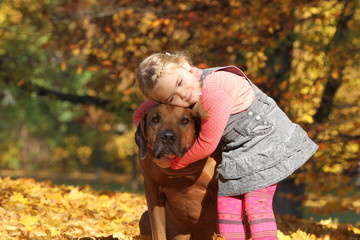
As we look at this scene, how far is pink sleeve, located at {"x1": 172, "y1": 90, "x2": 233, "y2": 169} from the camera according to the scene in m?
3.55

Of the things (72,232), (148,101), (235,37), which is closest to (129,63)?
(235,37)

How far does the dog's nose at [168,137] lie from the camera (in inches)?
139

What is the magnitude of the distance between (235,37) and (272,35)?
0.83m

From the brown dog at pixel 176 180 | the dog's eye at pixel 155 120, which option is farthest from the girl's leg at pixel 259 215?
the dog's eye at pixel 155 120

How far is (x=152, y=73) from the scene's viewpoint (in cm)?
356

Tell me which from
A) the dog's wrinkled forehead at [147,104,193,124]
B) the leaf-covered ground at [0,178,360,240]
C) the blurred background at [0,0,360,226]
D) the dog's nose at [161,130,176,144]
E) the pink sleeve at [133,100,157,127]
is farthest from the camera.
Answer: the blurred background at [0,0,360,226]

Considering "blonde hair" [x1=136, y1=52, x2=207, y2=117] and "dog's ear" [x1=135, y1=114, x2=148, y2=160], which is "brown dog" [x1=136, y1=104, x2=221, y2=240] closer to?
"dog's ear" [x1=135, y1=114, x2=148, y2=160]

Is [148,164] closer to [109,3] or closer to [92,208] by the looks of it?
[92,208]

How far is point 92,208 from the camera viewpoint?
20.7ft

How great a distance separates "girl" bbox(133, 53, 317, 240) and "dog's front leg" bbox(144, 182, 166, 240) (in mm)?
381

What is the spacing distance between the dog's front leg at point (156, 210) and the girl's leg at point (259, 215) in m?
0.61

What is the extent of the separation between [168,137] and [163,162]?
0.19 m

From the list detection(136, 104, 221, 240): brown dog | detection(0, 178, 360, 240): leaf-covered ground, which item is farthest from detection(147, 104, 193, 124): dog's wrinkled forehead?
detection(0, 178, 360, 240): leaf-covered ground

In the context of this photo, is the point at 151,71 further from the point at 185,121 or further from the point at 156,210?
the point at 156,210
